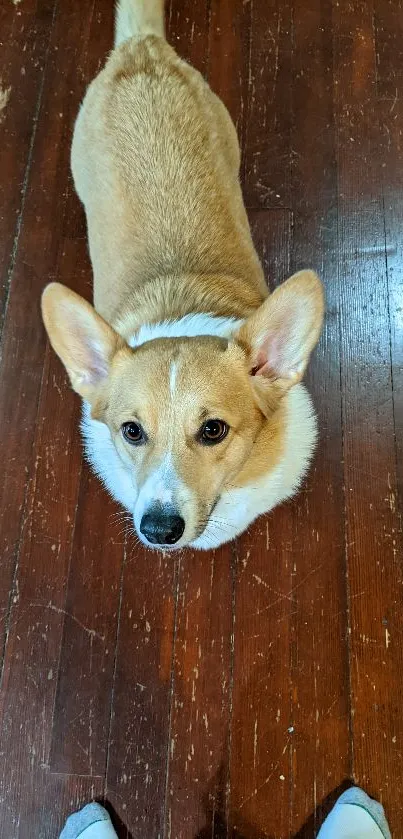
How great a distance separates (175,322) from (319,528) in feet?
2.95

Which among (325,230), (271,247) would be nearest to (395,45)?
(325,230)

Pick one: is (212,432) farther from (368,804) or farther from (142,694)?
(368,804)

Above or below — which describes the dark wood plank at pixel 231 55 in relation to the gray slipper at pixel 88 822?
above

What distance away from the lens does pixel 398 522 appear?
84.2 inches

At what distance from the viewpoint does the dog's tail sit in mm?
2307

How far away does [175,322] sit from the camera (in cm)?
176

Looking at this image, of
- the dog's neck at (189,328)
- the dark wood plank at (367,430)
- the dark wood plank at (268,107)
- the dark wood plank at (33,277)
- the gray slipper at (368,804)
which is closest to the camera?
the dog's neck at (189,328)

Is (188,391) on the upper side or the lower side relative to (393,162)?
lower

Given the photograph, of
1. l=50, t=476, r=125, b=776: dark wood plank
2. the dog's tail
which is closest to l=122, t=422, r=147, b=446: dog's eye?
l=50, t=476, r=125, b=776: dark wood plank

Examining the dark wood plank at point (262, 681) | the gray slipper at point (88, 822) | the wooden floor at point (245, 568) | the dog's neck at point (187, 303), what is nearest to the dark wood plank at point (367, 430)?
the wooden floor at point (245, 568)

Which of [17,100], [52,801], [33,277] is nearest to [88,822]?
[52,801]

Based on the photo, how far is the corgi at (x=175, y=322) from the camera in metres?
1.49

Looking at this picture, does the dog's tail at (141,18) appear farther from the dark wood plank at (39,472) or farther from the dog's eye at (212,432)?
the dog's eye at (212,432)

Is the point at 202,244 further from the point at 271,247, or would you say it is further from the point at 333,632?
the point at 333,632
